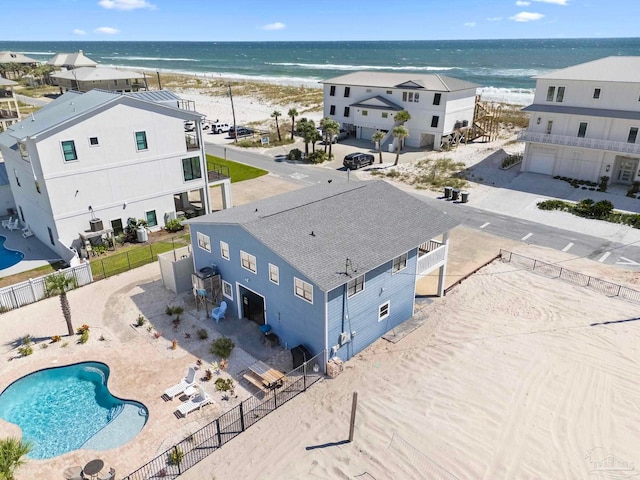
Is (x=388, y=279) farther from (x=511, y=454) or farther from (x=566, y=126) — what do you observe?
(x=566, y=126)

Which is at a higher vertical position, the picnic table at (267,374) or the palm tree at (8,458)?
the palm tree at (8,458)

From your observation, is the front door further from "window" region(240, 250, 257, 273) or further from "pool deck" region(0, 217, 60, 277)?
"pool deck" region(0, 217, 60, 277)

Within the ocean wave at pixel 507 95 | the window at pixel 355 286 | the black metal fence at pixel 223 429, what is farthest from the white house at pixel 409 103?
the black metal fence at pixel 223 429

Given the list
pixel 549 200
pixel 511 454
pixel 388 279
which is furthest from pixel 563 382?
pixel 549 200

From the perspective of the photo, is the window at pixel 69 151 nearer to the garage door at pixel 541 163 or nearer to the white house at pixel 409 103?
the white house at pixel 409 103

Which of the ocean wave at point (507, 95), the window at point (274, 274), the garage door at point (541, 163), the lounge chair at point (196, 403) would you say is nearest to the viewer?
the lounge chair at point (196, 403)

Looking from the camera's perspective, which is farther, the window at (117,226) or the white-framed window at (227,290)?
the window at (117,226)
